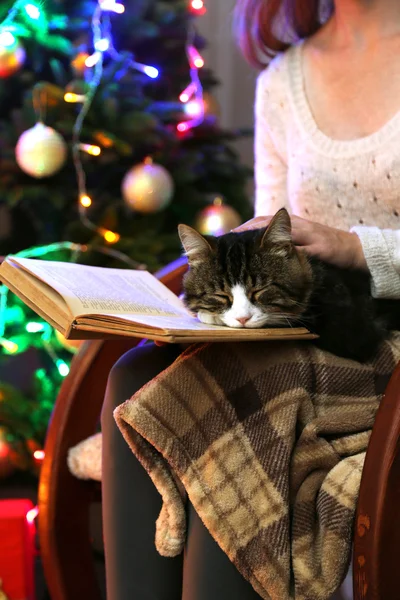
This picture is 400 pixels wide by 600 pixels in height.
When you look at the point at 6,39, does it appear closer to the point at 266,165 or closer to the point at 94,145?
the point at 94,145

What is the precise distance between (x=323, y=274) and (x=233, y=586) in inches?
16.8

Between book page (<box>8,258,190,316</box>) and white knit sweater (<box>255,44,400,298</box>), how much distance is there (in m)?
0.31

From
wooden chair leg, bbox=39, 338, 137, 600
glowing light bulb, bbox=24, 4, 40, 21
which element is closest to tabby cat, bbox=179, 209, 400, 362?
wooden chair leg, bbox=39, 338, 137, 600

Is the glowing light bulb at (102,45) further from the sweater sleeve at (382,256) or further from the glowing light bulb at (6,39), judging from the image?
the sweater sleeve at (382,256)

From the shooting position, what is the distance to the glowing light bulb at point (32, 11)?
5.06 ft

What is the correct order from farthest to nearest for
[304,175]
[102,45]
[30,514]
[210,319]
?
[102,45], [30,514], [304,175], [210,319]

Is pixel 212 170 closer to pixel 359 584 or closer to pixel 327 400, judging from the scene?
pixel 327 400

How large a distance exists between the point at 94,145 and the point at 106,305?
911 mm

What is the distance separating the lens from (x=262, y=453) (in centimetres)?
80

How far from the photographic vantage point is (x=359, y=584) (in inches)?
28.7

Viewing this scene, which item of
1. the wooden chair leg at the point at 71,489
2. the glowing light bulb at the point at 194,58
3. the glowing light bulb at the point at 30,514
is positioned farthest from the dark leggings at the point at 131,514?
the glowing light bulb at the point at 194,58

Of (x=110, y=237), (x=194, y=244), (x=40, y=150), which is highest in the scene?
(x=40, y=150)

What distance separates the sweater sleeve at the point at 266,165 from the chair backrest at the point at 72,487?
30 centimetres

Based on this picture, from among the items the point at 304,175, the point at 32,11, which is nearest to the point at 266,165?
the point at 304,175
